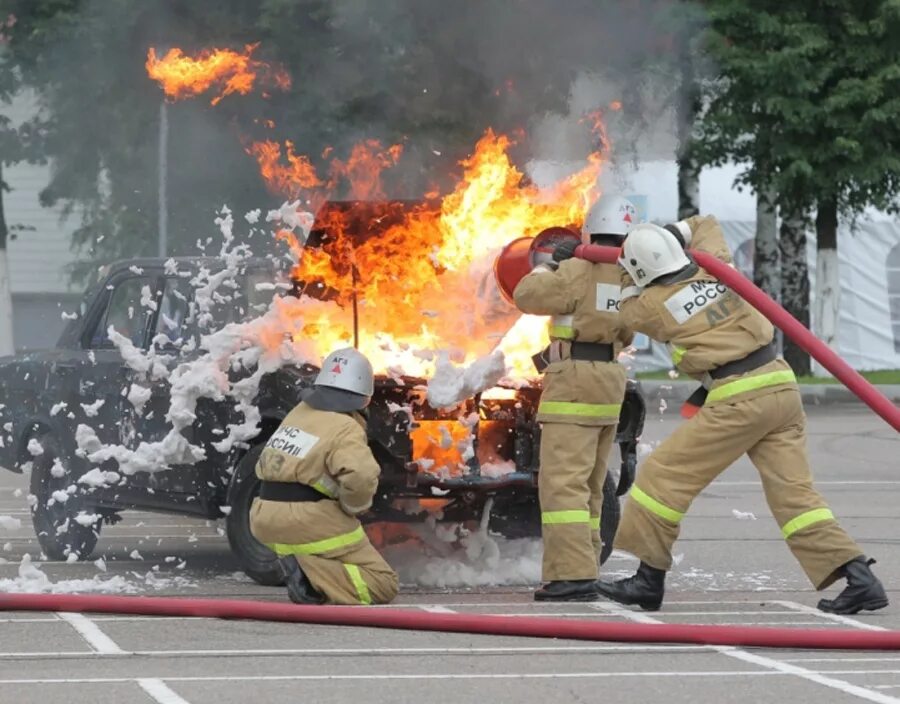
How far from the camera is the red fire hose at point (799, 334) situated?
891 cm

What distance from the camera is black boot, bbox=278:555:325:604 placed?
30.3 feet

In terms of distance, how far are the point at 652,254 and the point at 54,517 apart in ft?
12.4

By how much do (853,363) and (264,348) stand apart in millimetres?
24465

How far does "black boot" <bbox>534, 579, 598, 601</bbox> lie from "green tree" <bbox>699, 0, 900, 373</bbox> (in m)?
13.9

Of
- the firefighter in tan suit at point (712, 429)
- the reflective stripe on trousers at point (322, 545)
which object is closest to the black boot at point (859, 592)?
the firefighter in tan suit at point (712, 429)

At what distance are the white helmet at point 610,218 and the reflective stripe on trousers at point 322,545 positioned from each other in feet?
5.89

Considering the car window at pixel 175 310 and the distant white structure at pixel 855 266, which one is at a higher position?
the distant white structure at pixel 855 266

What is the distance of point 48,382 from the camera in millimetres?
11266

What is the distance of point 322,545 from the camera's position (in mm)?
9227

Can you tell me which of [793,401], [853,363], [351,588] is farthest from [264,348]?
[853,363]

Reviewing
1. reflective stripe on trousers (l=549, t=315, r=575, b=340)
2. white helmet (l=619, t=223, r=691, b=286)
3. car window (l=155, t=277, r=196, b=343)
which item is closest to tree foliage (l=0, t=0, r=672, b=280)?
car window (l=155, t=277, r=196, b=343)

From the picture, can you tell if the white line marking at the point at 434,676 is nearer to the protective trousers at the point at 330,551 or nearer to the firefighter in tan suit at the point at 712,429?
the firefighter in tan suit at the point at 712,429

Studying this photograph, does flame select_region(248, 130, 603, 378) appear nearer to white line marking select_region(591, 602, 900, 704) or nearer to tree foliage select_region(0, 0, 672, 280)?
tree foliage select_region(0, 0, 672, 280)

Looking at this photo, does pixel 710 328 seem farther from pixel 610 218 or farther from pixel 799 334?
pixel 610 218
